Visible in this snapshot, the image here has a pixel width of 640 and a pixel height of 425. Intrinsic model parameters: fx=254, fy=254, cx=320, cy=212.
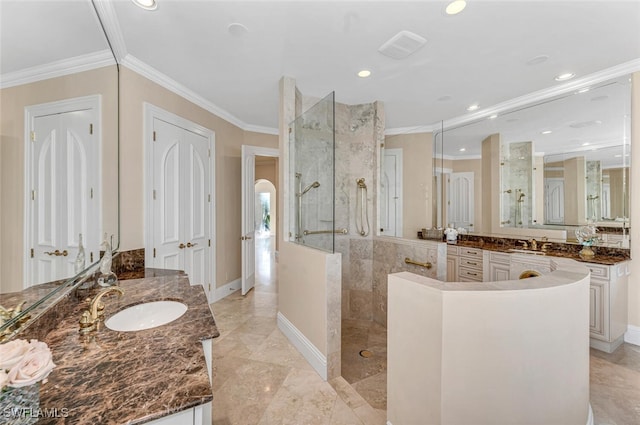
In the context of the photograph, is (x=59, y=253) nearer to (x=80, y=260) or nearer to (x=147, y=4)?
(x=80, y=260)

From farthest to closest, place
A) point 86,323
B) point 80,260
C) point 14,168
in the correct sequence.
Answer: point 80,260 < point 86,323 < point 14,168

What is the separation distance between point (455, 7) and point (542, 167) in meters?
2.54

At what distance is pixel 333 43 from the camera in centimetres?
211

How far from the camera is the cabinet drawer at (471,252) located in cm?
323

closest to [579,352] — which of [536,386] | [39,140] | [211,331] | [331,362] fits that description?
[536,386]

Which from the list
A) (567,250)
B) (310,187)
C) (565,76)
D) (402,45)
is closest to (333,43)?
(402,45)

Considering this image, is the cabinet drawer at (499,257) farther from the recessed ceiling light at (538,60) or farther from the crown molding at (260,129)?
the crown molding at (260,129)

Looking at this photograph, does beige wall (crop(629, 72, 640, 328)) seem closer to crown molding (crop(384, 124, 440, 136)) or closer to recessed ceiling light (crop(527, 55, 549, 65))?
recessed ceiling light (crop(527, 55, 549, 65))

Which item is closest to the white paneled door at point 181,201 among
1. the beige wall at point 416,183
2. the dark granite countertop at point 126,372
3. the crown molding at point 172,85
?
the crown molding at point 172,85

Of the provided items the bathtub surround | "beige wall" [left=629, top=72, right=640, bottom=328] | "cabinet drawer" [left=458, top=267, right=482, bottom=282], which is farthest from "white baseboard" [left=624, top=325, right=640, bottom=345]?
the bathtub surround

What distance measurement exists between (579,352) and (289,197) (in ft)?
7.80

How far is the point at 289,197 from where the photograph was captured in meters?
2.75

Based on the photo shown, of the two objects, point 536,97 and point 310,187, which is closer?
point 310,187

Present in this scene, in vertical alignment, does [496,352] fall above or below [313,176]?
below
